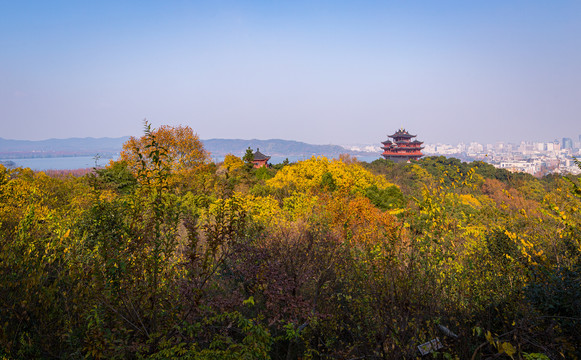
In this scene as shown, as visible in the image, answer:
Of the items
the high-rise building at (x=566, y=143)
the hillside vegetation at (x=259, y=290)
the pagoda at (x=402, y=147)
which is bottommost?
the hillside vegetation at (x=259, y=290)

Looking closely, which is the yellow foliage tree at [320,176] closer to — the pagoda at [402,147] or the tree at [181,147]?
the tree at [181,147]

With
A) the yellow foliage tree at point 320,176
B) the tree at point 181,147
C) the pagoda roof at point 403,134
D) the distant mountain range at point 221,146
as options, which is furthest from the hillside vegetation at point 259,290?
the distant mountain range at point 221,146

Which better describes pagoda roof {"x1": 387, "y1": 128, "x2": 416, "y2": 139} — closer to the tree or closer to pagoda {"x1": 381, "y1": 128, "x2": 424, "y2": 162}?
pagoda {"x1": 381, "y1": 128, "x2": 424, "y2": 162}

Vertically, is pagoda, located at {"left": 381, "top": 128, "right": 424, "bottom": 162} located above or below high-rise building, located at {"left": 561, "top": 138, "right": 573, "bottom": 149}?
below

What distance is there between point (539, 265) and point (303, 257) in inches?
121

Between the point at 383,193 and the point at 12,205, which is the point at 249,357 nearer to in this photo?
the point at 12,205

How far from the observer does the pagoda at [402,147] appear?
215 ft

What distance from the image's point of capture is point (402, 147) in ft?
216

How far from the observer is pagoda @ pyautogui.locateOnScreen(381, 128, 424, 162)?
6544 centimetres

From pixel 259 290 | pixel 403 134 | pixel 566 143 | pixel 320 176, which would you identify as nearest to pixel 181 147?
pixel 320 176

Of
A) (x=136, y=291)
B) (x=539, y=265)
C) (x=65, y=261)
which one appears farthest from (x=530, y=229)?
(x=65, y=261)

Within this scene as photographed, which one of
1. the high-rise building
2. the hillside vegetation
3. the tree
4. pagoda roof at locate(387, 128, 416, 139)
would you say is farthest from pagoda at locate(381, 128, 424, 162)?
the high-rise building

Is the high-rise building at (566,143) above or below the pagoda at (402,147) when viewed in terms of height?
above

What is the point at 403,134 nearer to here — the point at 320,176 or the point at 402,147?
the point at 402,147
